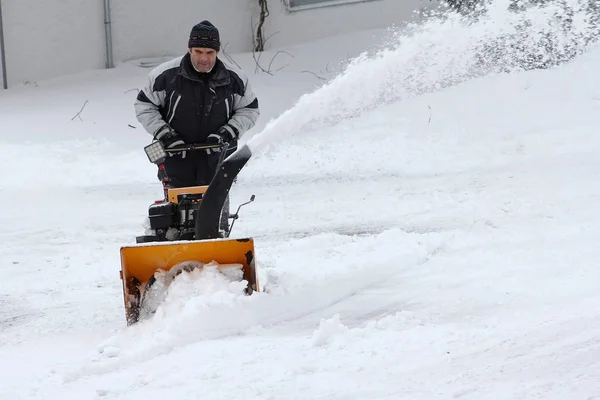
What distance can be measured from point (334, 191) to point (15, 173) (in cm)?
361

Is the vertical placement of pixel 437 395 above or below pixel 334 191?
above

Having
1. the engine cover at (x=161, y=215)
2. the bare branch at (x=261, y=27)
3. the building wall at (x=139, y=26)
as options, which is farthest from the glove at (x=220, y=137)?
the bare branch at (x=261, y=27)

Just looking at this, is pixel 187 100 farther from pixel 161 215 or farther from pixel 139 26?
pixel 139 26

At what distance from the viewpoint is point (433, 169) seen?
30.6 feet

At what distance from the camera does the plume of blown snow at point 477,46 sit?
9.81 meters

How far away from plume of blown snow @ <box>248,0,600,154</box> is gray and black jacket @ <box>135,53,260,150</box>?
3.40 meters

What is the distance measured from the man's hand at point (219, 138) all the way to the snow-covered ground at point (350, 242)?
320 millimetres

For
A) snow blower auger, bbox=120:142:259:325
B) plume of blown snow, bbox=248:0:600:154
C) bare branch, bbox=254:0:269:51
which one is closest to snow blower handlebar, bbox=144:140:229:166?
snow blower auger, bbox=120:142:259:325

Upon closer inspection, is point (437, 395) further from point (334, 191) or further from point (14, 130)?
point (14, 130)

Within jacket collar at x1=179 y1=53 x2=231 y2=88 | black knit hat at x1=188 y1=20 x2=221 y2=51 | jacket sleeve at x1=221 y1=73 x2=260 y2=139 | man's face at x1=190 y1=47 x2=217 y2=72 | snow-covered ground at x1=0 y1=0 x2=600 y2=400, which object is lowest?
snow-covered ground at x1=0 y1=0 x2=600 y2=400

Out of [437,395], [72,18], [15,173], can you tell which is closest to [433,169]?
[15,173]

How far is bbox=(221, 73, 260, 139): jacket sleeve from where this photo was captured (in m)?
5.42

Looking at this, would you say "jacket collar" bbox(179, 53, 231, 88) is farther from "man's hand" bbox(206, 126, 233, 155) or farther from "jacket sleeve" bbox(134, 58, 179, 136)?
"man's hand" bbox(206, 126, 233, 155)

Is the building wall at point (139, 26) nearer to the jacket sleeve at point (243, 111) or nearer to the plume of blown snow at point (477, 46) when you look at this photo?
the plume of blown snow at point (477, 46)
